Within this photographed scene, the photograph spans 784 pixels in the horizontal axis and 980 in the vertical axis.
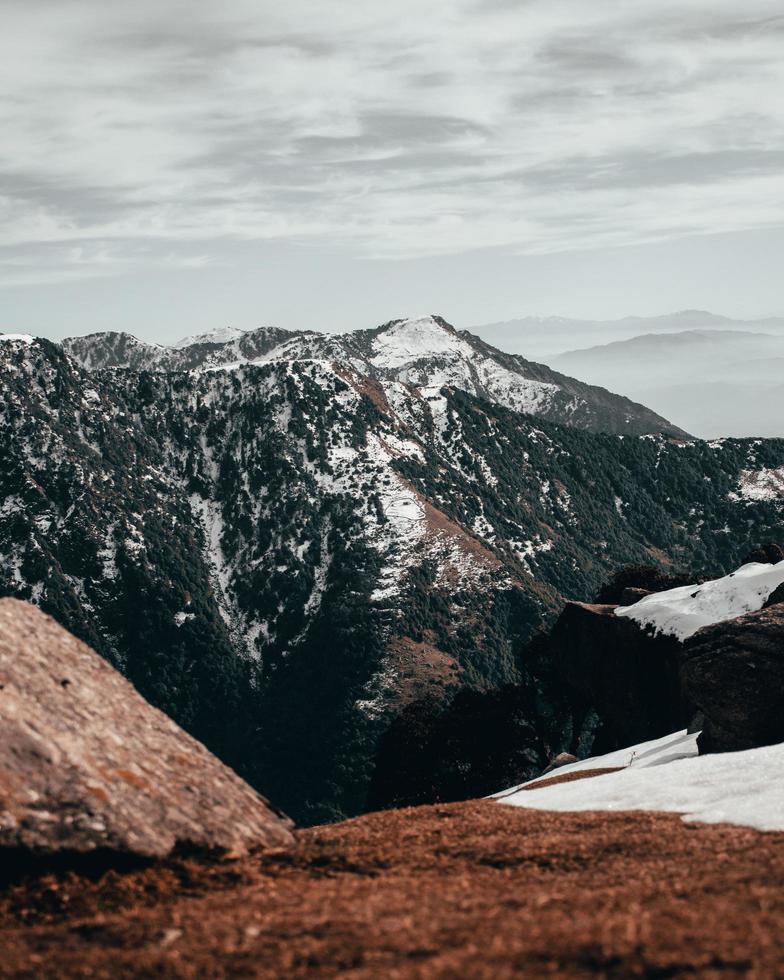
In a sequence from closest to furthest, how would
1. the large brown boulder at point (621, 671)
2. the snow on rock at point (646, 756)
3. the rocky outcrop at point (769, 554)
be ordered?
the snow on rock at point (646, 756) → the large brown boulder at point (621, 671) → the rocky outcrop at point (769, 554)

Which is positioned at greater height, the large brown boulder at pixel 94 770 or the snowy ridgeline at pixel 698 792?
the large brown boulder at pixel 94 770

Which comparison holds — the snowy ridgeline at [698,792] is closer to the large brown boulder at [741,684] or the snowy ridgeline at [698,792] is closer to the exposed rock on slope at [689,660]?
the large brown boulder at [741,684]

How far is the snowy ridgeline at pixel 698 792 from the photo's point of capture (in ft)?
111

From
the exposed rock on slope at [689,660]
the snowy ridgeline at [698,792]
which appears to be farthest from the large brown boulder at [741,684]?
the snowy ridgeline at [698,792]

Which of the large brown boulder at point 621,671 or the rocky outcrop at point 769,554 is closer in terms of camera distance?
the large brown boulder at point 621,671

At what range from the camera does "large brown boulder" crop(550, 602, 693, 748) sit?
9719 centimetres

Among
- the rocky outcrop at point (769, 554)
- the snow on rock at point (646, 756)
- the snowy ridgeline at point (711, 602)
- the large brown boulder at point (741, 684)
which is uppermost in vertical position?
the rocky outcrop at point (769, 554)

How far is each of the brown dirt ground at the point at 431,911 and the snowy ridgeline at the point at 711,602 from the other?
224 feet

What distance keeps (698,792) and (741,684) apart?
31450 millimetres

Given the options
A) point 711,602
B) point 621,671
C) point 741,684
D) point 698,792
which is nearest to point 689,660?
point 741,684

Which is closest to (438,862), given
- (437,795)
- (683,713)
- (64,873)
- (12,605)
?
(64,873)

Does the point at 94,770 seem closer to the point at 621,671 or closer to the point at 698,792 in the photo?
the point at 698,792

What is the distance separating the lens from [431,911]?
21.2 m

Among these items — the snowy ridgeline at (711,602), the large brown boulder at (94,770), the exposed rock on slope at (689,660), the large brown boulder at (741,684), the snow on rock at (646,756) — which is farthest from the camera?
the snowy ridgeline at (711,602)
